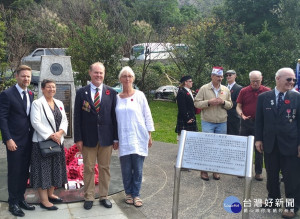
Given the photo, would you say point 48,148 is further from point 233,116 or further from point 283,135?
point 233,116

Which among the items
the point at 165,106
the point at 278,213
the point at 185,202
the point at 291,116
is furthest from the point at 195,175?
the point at 165,106

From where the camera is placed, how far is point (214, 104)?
546 cm


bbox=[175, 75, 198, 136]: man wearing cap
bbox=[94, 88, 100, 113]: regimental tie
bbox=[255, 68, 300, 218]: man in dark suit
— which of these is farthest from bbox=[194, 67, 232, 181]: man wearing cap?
bbox=[94, 88, 100, 113]: regimental tie

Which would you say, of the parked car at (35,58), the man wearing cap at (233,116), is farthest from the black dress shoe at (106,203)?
the parked car at (35,58)

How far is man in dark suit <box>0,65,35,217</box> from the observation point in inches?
160

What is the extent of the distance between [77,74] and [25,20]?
11.9 meters

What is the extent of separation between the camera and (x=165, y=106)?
48.4ft

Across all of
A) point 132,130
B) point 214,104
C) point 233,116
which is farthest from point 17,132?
point 233,116

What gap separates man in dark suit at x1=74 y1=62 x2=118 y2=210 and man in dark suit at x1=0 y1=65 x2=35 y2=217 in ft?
1.97

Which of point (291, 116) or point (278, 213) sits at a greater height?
point (291, 116)

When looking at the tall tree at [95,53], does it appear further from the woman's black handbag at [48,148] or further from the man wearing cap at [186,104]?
the woman's black handbag at [48,148]

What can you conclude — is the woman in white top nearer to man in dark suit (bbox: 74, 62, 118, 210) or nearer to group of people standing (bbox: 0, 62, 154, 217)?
group of people standing (bbox: 0, 62, 154, 217)

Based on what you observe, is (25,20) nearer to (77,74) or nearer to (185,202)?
(77,74)

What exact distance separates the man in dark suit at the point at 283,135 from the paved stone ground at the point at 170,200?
0.37 m
